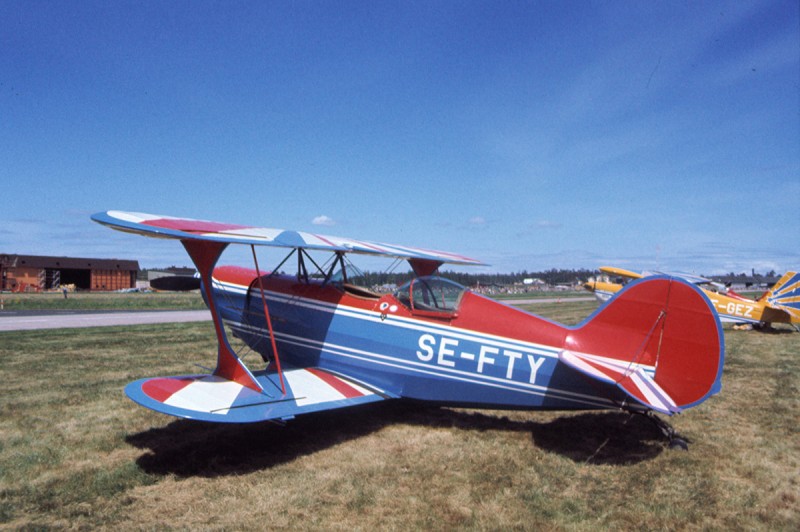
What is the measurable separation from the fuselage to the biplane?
1 centimetres

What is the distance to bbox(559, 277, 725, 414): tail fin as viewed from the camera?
14.8ft

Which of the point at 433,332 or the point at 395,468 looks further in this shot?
the point at 433,332

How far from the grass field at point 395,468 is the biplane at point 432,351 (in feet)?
1.75

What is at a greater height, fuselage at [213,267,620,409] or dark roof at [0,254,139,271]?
dark roof at [0,254,139,271]

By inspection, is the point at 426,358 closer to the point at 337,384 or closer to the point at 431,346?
the point at 431,346

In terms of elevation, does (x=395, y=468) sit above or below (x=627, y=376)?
below

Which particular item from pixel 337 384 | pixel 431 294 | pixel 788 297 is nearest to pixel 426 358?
pixel 431 294

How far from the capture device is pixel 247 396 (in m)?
4.79


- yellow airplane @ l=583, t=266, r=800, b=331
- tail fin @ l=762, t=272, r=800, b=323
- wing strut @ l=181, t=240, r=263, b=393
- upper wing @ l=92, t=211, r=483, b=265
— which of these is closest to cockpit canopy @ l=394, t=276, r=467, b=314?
upper wing @ l=92, t=211, r=483, b=265

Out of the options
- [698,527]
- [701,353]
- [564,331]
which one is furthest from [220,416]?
[701,353]

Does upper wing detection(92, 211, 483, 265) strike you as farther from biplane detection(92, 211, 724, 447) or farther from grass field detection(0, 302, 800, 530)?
grass field detection(0, 302, 800, 530)

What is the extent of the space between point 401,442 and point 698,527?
112 inches

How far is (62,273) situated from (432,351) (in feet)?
227

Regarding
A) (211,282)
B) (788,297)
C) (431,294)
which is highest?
(211,282)
